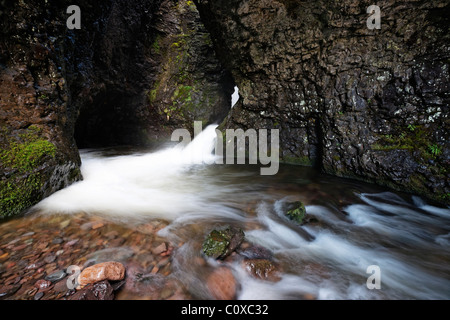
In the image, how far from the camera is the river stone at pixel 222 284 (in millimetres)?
1973

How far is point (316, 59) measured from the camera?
19.1 ft

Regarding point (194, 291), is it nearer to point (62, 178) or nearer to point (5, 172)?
point (5, 172)

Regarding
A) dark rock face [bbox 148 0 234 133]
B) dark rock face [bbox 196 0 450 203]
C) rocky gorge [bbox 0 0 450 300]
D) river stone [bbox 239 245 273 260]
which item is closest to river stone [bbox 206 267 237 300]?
rocky gorge [bbox 0 0 450 300]

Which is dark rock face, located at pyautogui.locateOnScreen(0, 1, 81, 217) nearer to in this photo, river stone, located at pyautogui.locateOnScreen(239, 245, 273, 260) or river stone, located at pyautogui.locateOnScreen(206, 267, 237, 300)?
river stone, located at pyautogui.locateOnScreen(206, 267, 237, 300)

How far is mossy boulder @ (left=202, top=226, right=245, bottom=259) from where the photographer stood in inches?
94.1

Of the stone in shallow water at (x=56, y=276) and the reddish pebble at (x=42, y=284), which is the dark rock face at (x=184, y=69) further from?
the reddish pebble at (x=42, y=284)

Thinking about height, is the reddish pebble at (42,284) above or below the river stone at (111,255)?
above

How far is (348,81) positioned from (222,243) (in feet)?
17.3

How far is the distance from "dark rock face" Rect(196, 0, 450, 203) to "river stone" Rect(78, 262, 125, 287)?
555 centimetres

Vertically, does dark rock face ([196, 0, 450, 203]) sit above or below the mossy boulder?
above

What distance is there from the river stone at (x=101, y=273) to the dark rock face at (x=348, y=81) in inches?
218

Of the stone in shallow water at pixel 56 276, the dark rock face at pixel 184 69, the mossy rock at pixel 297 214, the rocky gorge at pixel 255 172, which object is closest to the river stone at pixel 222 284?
the rocky gorge at pixel 255 172

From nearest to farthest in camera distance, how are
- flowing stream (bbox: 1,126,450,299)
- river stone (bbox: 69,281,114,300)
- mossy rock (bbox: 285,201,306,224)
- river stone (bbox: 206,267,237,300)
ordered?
1. river stone (bbox: 69,281,114,300)
2. river stone (bbox: 206,267,237,300)
3. flowing stream (bbox: 1,126,450,299)
4. mossy rock (bbox: 285,201,306,224)

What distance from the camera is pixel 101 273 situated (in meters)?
1.94
